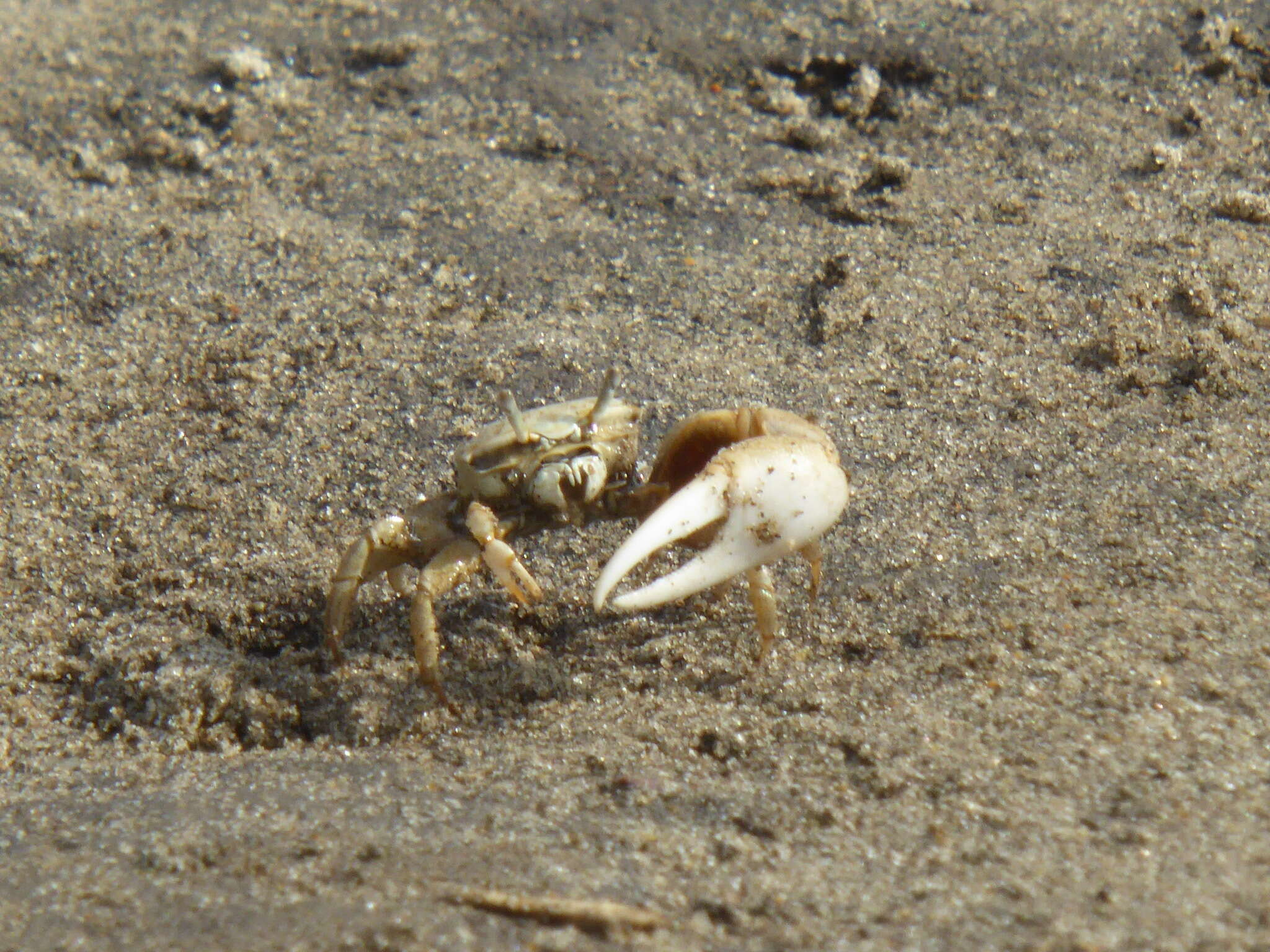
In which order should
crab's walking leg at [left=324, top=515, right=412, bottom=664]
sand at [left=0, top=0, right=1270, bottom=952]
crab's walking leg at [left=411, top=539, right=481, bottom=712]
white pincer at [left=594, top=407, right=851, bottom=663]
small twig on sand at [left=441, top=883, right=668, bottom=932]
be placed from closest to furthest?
1. small twig on sand at [left=441, top=883, right=668, bottom=932]
2. sand at [left=0, top=0, right=1270, bottom=952]
3. white pincer at [left=594, top=407, right=851, bottom=663]
4. crab's walking leg at [left=411, top=539, right=481, bottom=712]
5. crab's walking leg at [left=324, top=515, right=412, bottom=664]

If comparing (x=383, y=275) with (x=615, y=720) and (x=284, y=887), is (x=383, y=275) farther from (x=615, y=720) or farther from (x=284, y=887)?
(x=284, y=887)

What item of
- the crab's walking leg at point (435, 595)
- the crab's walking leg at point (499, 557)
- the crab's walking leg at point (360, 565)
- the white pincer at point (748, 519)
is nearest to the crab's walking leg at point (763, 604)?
the white pincer at point (748, 519)

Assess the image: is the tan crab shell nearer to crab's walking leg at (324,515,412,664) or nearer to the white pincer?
crab's walking leg at (324,515,412,664)

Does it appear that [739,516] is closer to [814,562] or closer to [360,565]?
[814,562]

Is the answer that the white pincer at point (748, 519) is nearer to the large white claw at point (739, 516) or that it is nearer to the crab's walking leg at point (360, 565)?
the large white claw at point (739, 516)

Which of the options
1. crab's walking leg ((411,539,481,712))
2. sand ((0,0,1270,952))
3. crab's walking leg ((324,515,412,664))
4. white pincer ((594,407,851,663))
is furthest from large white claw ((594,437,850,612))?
crab's walking leg ((324,515,412,664))

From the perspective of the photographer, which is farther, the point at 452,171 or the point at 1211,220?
the point at 452,171

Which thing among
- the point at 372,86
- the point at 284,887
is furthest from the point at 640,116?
the point at 284,887
